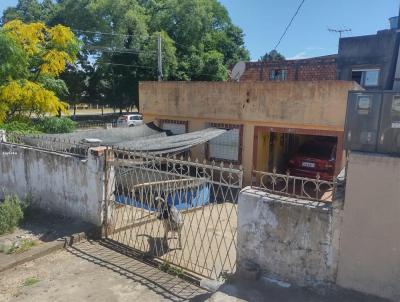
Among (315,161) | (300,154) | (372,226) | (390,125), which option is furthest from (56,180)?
(300,154)

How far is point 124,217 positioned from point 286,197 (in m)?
3.97

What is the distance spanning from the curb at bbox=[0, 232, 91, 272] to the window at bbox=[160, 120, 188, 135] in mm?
7142

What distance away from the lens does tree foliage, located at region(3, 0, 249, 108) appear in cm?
2559

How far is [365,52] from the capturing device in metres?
16.3

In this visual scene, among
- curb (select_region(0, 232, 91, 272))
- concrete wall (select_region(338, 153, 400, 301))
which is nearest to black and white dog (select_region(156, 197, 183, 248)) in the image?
curb (select_region(0, 232, 91, 272))

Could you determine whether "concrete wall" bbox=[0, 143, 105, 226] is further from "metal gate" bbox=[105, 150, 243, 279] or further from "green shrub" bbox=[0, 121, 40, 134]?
"green shrub" bbox=[0, 121, 40, 134]

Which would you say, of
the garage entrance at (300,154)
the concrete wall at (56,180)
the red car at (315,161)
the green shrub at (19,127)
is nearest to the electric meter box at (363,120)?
the concrete wall at (56,180)

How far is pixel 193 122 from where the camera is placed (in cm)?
1234

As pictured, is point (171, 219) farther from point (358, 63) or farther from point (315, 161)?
point (358, 63)

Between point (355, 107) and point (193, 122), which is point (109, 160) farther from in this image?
point (193, 122)

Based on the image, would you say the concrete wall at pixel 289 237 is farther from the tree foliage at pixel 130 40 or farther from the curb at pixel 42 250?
the tree foliage at pixel 130 40

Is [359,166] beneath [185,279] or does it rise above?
above

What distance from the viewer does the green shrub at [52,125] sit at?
1204cm

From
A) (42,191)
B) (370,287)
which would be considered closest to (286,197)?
(370,287)
